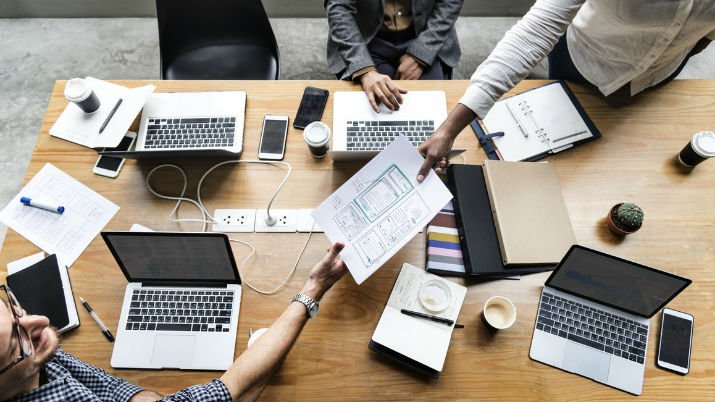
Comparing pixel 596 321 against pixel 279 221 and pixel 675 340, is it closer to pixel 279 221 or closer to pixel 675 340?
pixel 675 340

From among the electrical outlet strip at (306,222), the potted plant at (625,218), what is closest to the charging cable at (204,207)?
the electrical outlet strip at (306,222)

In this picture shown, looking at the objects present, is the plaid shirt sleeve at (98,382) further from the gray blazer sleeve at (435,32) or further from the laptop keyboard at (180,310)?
the gray blazer sleeve at (435,32)

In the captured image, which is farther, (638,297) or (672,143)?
(672,143)

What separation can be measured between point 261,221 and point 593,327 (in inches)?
37.2

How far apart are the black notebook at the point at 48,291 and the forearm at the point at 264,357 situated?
0.47m

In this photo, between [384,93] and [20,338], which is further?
[384,93]

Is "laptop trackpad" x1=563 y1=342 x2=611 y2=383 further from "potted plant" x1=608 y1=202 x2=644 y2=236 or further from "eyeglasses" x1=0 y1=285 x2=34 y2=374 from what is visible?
"eyeglasses" x1=0 y1=285 x2=34 y2=374

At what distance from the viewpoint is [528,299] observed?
1191mm

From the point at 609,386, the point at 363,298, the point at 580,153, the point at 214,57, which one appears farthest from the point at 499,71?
the point at 214,57

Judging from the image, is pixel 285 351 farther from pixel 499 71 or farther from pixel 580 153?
pixel 580 153

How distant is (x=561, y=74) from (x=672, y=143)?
42cm

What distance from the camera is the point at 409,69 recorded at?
1.79 metres

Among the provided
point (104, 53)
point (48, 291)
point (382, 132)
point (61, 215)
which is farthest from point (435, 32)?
point (104, 53)

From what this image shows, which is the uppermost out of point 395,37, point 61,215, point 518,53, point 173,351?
point 518,53
